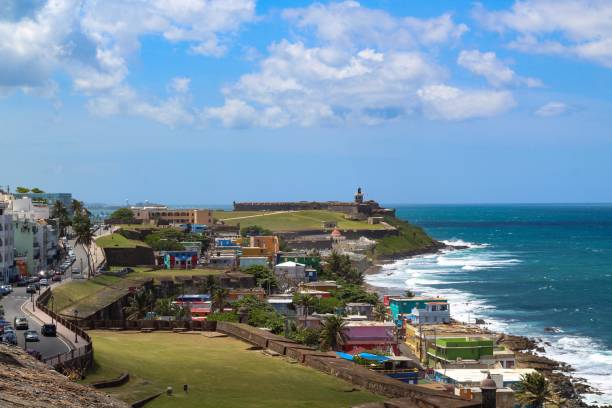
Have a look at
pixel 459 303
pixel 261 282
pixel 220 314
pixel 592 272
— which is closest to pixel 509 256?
pixel 592 272

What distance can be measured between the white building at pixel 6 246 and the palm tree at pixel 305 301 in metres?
21.0

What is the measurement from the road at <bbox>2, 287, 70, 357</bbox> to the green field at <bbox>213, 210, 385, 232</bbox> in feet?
340

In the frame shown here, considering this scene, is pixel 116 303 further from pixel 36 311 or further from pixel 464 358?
pixel 464 358

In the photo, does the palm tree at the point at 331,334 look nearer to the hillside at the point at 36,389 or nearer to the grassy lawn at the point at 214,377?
the grassy lawn at the point at 214,377

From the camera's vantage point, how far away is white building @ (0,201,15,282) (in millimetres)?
63062

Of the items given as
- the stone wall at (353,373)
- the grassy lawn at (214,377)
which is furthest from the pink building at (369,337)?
the grassy lawn at (214,377)

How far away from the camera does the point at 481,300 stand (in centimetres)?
8775

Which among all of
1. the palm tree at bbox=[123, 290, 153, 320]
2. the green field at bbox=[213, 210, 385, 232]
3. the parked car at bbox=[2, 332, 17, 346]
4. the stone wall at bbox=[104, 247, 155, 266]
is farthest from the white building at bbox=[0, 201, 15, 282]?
the green field at bbox=[213, 210, 385, 232]

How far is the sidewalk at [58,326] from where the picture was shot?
3151 centimetres

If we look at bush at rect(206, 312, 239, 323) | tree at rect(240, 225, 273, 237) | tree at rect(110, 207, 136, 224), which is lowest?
bush at rect(206, 312, 239, 323)

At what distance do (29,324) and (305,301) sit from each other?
85.7ft

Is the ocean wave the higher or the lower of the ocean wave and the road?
the lower

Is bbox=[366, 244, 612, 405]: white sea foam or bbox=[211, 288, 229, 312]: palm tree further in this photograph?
bbox=[211, 288, 229, 312]: palm tree

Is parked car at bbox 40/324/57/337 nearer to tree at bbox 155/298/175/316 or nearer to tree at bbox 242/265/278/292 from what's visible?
tree at bbox 155/298/175/316
